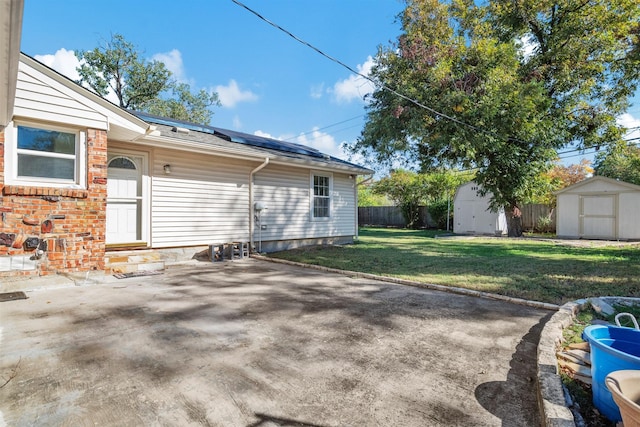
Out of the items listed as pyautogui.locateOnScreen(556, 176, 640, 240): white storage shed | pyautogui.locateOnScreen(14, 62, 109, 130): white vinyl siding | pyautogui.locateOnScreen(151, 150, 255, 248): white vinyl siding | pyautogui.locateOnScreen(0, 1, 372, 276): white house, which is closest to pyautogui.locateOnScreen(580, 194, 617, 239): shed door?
pyautogui.locateOnScreen(556, 176, 640, 240): white storage shed

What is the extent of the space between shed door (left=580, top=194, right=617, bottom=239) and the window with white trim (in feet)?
37.4

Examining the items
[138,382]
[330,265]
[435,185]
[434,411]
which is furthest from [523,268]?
[435,185]

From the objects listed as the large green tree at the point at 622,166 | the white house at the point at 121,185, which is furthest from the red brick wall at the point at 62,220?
the large green tree at the point at 622,166

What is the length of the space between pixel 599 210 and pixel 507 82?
748cm

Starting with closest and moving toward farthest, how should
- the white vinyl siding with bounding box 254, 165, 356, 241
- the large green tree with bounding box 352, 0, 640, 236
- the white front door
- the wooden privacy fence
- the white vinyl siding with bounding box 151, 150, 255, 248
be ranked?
the white front door, the white vinyl siding with bounding box 151, 150, 255, 248, the white vinyl siding with bounding box 254, 165, 356, 241, the large green tree with bounding box 352, 0, 640, 236, the wooden privacy fence

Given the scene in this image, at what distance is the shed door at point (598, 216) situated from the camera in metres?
13.1

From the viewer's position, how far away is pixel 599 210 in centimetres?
1343

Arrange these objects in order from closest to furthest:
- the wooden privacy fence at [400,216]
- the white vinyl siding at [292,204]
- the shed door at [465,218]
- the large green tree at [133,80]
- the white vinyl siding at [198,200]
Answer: the white vinyl siding at [198,200], the white vinyl siding at [292,204], the wooden privacy fence at [400,216], the shed door at [465,218], the large green tree at [133,80]

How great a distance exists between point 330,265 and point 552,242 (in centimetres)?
1006

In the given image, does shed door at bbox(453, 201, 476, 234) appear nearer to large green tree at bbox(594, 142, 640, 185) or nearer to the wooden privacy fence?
the wooden privacy fence

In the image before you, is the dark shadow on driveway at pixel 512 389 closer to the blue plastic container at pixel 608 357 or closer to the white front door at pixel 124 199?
the blue plastic container at pixel 608 357

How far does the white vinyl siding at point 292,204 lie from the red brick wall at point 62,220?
3.95 metres

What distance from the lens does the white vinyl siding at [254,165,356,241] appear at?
909cm

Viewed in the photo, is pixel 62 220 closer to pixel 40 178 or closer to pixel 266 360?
pixel 40 178
